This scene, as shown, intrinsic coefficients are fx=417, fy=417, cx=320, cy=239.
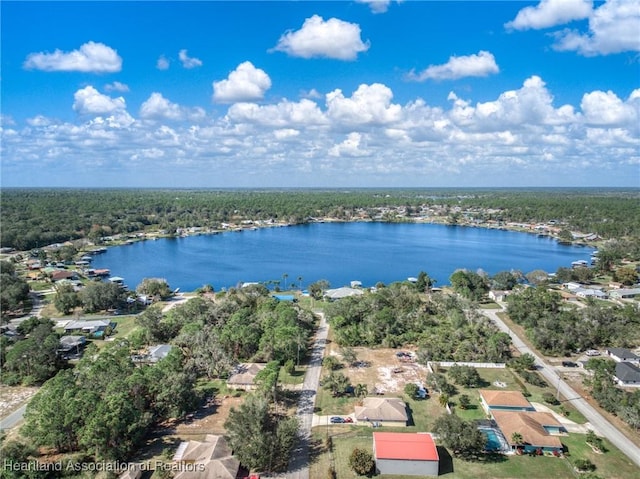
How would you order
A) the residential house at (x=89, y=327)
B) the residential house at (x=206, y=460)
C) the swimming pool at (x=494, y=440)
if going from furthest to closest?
the residential house at (x=89, y=327) → the swimming pool at (x=494, y=440) → the residential house at (x=206, y=460)

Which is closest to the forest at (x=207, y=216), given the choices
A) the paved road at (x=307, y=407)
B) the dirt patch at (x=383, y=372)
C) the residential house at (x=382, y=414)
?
the paved road at (x=307, y=407)

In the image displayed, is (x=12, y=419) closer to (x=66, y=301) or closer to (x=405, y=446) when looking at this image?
(x=66, y=301)

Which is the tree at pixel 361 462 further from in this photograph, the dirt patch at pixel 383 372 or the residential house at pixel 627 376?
the residential house at pixel 627 376

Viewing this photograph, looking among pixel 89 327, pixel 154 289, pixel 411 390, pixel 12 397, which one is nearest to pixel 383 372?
pixel 411 390

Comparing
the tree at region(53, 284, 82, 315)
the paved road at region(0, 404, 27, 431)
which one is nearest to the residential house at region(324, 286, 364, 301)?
the tree at region(53, 284, 82, 315)

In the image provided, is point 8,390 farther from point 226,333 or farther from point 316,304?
point 316,304
